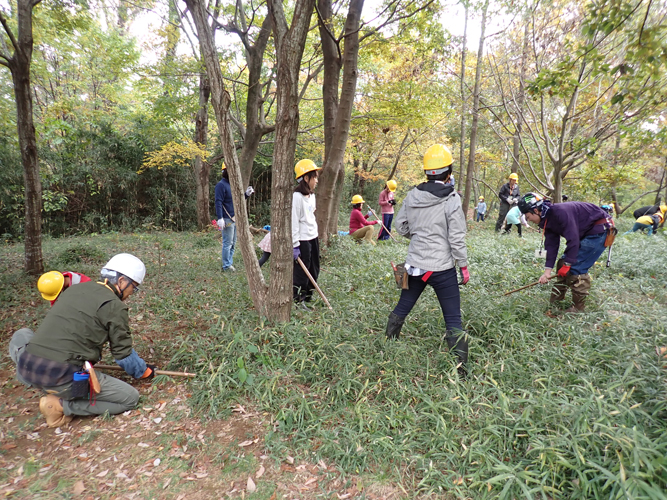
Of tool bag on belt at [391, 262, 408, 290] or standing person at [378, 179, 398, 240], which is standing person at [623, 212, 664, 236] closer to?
standing person at [378, 179, 398, 240]

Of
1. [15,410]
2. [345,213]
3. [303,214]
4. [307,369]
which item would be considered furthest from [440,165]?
[345,213]

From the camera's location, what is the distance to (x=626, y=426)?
2055 millimetres

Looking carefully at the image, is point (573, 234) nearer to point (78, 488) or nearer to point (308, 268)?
point (308, 268)

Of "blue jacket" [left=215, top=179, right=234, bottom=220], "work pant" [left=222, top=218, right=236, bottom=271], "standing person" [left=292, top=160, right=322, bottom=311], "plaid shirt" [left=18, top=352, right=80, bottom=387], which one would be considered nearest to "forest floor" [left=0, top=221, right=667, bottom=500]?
"plaid shirt" [left=18, top=352, right=80, bottom=387]

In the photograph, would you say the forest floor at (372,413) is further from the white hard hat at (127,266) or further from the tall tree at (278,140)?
Result: the white hard hat at (127,266)

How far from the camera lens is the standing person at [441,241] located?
2.89m

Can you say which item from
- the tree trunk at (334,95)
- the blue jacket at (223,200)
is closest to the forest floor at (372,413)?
the blue jacket at (223,200)

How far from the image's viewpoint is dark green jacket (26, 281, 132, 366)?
2.44 m

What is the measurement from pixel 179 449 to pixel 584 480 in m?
2.48

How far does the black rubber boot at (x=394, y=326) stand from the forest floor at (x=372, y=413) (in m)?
0.10

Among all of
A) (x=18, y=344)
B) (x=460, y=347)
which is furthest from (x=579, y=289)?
(x=18, y=344)

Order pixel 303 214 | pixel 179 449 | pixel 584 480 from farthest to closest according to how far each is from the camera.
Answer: pixel 303 214, pixel 179 449, pixel 584 480

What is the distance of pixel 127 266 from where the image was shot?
272 cm

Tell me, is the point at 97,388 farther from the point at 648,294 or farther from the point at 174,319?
the point at 648,294
